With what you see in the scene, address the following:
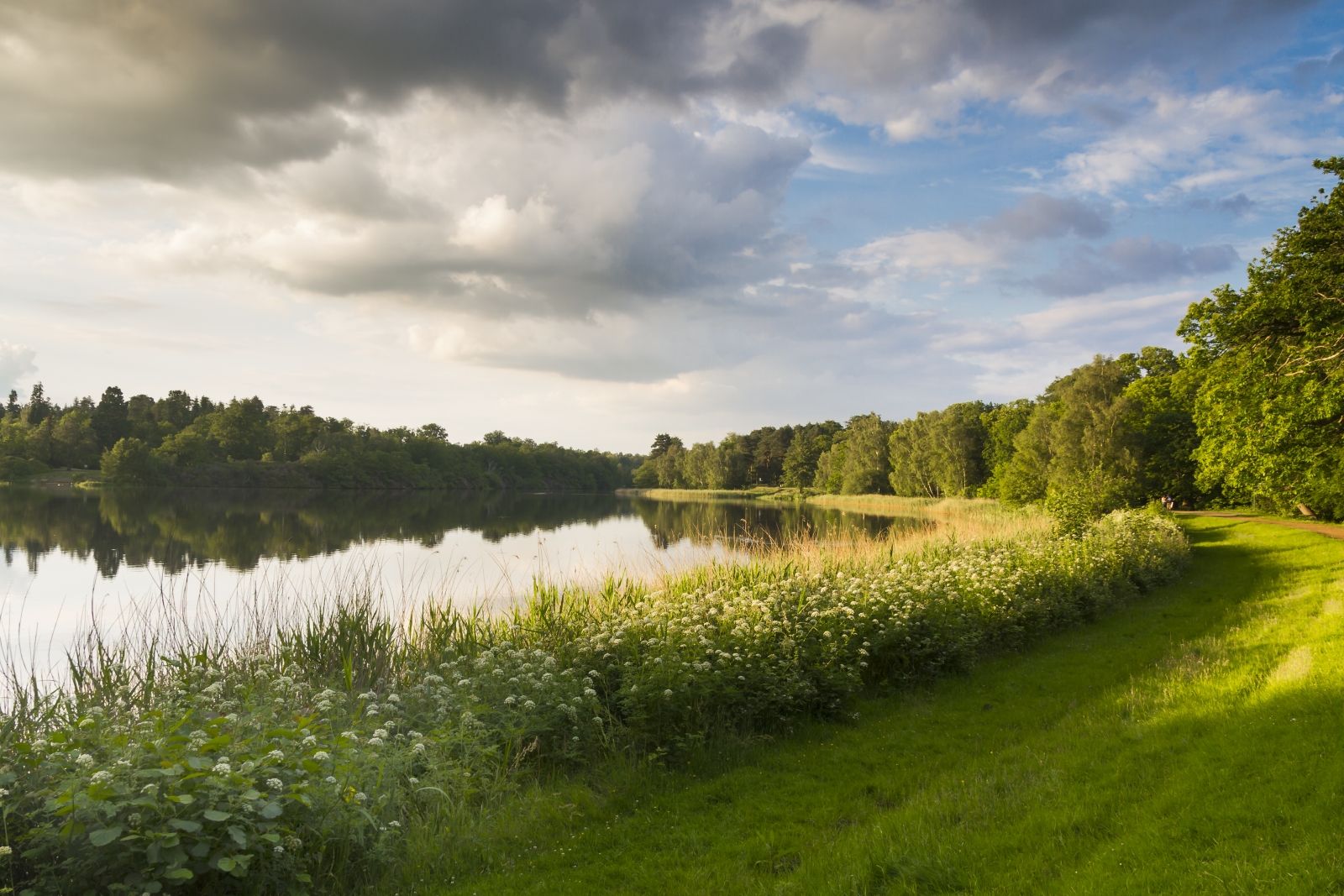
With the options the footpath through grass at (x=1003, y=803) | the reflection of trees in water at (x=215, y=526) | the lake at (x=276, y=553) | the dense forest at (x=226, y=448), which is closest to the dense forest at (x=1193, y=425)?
the lake at (x=276, y=553)

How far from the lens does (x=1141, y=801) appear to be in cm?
506

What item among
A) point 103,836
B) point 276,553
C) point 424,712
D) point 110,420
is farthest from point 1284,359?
point 110,420

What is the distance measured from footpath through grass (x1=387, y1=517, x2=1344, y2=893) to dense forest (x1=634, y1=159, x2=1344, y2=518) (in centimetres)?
1200

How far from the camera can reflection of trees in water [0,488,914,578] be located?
835 inches

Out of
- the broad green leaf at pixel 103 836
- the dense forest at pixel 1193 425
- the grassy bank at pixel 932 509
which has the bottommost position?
the grassy bank at pixel 932 509

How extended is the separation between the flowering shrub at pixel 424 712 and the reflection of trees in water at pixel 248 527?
523 cm

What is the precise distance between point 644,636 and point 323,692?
10.6ft

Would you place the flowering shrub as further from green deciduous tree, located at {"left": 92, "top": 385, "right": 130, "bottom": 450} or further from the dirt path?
green deciduous tree, located at {"left": 92, "top": 385, "right": 130, "bottom": 450}

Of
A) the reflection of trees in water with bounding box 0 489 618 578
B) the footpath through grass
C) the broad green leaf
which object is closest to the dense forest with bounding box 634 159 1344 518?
the footpath through grass

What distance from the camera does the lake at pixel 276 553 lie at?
11.8 meters

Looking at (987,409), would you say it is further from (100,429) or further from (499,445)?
(100,429)

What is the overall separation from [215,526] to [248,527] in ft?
3.96

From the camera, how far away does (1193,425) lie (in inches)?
1590

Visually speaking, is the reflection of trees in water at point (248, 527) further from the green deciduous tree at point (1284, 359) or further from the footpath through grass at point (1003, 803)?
the green deciduous tree at point (1284, 359)
